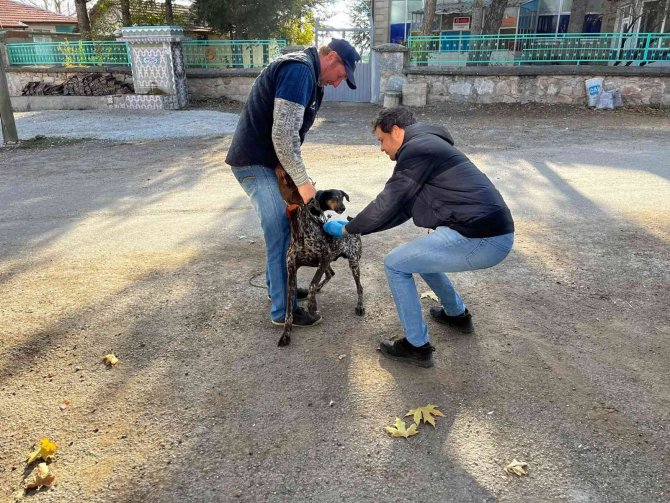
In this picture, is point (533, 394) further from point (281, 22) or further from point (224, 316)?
point (281, 22)

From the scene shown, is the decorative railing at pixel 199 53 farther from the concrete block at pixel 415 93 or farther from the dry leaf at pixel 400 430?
the dry leaf at pixel 400 430

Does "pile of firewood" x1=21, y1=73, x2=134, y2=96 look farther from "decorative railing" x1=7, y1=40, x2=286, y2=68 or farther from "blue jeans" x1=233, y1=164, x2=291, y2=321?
"blue jeans" x1=233, y1=164, x2=291, y2=321

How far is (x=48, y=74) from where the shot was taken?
16.2 meters

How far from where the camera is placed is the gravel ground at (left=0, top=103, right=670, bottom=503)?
245 cm

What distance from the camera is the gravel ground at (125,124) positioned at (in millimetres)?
11633

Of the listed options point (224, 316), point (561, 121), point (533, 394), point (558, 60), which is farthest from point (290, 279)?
point (558, 60)

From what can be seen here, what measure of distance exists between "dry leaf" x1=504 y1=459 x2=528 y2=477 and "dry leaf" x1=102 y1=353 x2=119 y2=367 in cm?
233

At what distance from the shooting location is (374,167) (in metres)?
8.33

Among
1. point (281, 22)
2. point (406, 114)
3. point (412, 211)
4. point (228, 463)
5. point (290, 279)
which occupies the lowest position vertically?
point (228, 463)

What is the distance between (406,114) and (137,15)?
24946 millimetres

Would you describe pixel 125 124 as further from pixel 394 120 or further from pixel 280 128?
pixel 394 120

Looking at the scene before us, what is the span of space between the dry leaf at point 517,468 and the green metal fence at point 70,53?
1601 centimetres

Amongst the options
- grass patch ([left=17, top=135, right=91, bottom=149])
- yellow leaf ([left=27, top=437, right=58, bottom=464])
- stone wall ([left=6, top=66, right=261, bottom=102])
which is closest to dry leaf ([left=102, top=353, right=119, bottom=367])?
yellow leaf ([left=27, top=437, right=58, bottom=464])

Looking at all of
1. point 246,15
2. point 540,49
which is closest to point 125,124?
point 246,15
